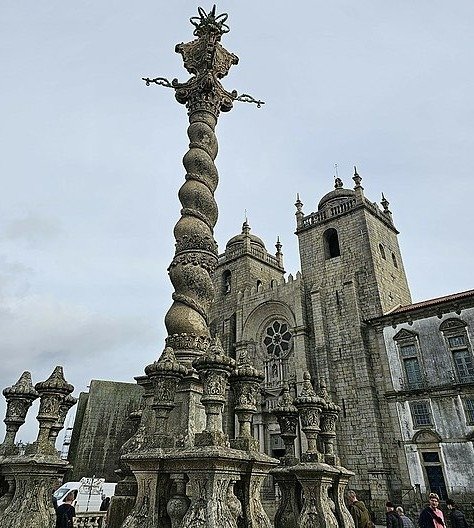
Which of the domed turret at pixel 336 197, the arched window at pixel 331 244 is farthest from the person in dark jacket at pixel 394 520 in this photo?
the domed turret at pixel 336 197

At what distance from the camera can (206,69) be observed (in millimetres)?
9039

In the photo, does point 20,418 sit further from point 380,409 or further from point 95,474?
point 380,409

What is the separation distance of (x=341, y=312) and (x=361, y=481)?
336 inches

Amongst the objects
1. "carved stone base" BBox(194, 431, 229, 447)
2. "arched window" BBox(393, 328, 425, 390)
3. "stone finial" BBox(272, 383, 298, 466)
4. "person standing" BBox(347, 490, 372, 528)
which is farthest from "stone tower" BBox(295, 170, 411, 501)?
"carved stone base" BBox(194, 431, 229, 447)

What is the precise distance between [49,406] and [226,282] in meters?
26.1

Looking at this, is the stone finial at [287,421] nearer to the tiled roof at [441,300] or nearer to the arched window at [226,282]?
the tiled roof at [441,300]

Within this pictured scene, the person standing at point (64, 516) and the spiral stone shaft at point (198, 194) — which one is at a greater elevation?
the spiral stone shaft at point (198, 194)

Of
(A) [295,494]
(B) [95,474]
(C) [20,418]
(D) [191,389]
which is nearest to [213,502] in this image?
(D) [191,389]

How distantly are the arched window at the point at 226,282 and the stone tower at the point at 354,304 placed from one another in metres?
6.80

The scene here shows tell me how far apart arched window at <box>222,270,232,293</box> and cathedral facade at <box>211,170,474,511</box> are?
28 centimetres

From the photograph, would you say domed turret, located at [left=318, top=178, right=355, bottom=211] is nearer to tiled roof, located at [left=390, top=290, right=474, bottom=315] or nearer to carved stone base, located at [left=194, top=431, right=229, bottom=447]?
tiled roof, located at [left=390, top=290, right=474, bottom=315]

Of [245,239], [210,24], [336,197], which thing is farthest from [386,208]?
[210,24]

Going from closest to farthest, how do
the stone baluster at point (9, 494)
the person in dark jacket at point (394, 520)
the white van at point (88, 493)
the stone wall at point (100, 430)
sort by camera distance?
the stone baluster at point (9, 494) < the person in dark jacket at point (394, 520) < the white van at point (88, 493) < the stone wall at point (100, 430)

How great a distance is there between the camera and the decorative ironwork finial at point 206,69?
8.79 metres
